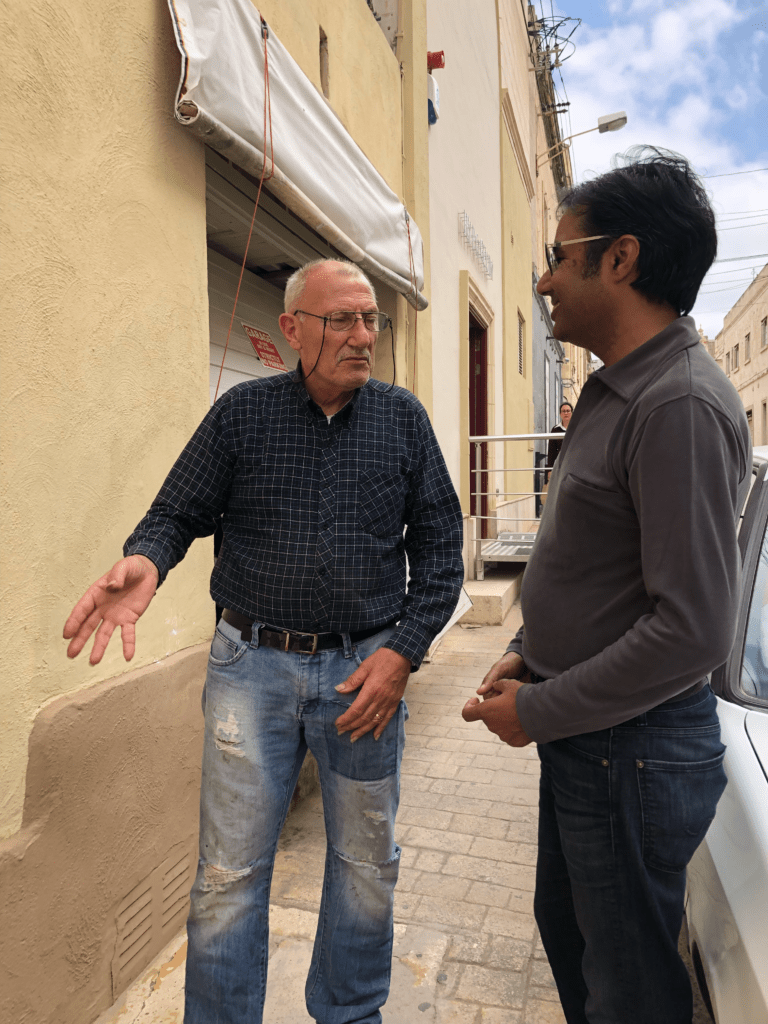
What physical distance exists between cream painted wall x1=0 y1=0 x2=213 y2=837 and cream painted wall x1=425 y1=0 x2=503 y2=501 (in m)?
4.13

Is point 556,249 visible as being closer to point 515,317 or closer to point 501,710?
point 501,710

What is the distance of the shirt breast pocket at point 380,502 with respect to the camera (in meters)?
1.99

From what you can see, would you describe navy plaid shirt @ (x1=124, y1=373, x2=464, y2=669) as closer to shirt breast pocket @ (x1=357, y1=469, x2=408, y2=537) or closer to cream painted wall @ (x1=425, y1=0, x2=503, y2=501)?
shirt breast pocket @ (x1=357, y1=469, x2=408, y2=537)

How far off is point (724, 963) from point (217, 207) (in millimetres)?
3360

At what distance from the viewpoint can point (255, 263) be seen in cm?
424

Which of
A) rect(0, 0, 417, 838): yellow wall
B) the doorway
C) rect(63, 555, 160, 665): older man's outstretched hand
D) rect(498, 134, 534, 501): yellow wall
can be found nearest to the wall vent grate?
rect(0, 0, 417, 838): yellow wall

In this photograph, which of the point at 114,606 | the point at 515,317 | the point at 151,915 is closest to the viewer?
the point at 114,606

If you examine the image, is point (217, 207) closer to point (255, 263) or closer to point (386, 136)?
point (255, 263)

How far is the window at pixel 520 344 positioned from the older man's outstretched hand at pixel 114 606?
37.5 feet

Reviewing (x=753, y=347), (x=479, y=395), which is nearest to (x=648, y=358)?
(x=479, y=395)

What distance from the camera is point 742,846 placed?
1.45 meters

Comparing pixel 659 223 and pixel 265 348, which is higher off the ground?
pixel 265 348

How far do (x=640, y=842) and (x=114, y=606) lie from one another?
1.22 meters

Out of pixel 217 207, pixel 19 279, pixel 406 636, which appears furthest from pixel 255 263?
pixel 406 636
